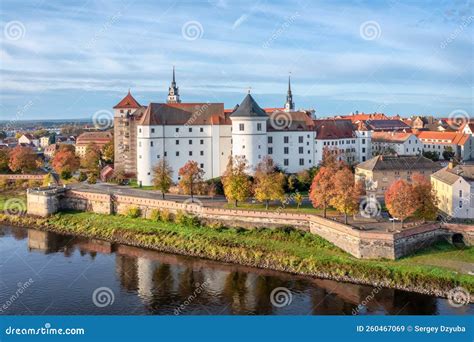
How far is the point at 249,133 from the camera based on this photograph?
→ 4325 cm

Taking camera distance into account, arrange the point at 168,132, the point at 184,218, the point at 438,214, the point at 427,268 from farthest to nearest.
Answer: the point at 168,132 < the point at 184,218 < the point at 438,214 < the point at 427,268

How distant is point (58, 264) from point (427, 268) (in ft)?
63.2

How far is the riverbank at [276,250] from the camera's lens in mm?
25656

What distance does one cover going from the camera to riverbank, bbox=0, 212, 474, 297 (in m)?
25.7

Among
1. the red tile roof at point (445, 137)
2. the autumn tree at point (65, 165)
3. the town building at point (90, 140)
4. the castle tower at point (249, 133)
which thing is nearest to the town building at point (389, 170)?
the castle tower at point (249, 133)

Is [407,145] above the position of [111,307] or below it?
above

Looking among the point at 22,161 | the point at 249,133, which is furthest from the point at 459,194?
the point at 22,161

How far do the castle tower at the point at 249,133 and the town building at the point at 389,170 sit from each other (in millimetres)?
8063

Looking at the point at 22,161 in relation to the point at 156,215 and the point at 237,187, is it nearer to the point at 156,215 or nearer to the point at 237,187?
the point at 156,215

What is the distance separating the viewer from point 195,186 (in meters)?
40.0

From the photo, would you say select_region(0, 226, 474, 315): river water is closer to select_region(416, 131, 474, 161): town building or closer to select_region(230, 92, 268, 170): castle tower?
select_region(230, 92, 268, 170): castle tower

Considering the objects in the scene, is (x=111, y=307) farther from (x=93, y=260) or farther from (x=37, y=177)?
(x=37, y=177)

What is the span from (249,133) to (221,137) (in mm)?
3351

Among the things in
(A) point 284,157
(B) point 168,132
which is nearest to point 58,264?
(B) point 168,132
